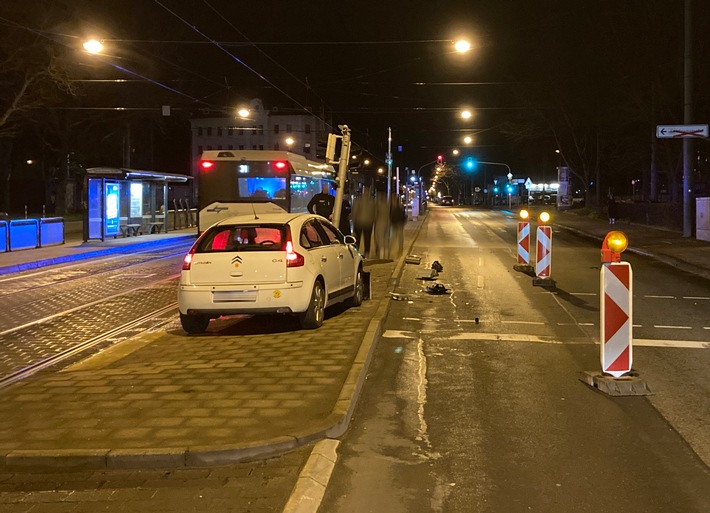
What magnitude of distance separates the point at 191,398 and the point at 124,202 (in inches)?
993

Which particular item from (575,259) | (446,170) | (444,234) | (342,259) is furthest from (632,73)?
(446,170)

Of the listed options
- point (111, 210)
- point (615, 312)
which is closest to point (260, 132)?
point (111, 210)

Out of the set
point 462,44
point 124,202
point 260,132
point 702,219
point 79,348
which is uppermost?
point 260,132

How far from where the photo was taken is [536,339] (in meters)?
9.24

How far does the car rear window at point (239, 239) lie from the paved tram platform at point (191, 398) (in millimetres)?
1107

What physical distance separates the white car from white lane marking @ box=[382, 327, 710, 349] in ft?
3.88

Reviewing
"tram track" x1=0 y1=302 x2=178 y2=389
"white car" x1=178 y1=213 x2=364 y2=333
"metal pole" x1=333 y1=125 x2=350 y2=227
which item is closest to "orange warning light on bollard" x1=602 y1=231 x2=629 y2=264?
"white car" x1=178 y1=213 x2=364 y2=333

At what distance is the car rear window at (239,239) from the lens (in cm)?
918

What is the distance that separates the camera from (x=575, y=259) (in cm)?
2006

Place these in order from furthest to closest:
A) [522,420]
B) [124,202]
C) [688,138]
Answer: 1. [124,202]
2. [688,138]
3. [522,420]

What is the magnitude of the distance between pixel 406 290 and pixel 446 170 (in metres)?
91.1

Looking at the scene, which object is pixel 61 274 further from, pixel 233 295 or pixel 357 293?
pixel 233 295

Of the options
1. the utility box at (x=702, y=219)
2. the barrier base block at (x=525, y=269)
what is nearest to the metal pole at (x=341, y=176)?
the barrier base block at (x=525, y=269)

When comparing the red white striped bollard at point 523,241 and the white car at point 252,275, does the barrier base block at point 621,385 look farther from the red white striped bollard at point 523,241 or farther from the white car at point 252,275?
the red white striped bollard at point 523,241
